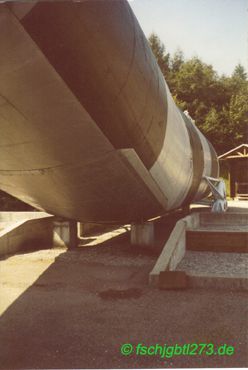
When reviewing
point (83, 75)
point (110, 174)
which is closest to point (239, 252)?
point (110, 174)

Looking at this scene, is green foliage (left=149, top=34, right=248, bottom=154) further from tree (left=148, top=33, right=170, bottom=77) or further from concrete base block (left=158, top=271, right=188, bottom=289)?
concrete base block (left=158, top=271, right=188, bottom=289)

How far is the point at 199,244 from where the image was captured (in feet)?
39.4

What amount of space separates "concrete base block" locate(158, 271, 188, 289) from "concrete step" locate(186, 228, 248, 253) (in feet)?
13.0

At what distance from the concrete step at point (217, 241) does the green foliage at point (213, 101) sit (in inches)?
1536

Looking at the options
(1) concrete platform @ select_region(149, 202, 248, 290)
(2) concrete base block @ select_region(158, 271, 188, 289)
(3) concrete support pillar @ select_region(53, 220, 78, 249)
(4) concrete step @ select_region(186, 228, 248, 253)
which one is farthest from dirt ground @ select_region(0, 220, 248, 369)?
(3) concrete support pillar @ select_region(53, 220, 78, 249)

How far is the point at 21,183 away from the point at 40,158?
2.10 m

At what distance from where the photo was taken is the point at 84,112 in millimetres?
7551

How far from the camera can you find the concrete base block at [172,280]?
807 centimetres

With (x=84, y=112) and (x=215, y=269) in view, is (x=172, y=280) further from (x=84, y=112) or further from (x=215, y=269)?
(x=84, y=112)

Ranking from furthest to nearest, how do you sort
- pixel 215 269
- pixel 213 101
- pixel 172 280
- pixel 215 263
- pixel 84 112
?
pixel 213 101
pixel 215 263
pixel 215 269
pixel 172 280
pixel 84 112

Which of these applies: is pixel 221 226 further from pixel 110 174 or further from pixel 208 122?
pixel 208 122

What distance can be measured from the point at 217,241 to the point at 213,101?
47520 millimetres

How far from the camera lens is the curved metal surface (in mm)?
6301

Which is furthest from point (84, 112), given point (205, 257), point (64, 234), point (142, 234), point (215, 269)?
point (64, 234)
